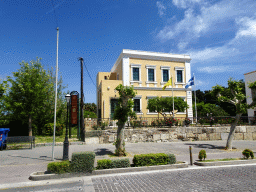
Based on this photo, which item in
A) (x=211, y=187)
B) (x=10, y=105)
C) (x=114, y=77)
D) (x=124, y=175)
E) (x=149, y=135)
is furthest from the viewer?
(x=114, y=77)

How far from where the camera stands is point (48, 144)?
13242mm

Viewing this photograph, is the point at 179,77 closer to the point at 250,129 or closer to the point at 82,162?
the point at 250,129

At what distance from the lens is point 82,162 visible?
6898 mm

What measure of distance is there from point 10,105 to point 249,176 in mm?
16520

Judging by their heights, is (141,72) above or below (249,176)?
above

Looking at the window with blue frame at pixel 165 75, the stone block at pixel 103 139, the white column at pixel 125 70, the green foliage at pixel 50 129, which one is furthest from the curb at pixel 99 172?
the window with blue frame at pixel 165 75

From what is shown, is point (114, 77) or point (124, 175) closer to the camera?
point (124, 175)

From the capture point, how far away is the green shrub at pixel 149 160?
7.77 m

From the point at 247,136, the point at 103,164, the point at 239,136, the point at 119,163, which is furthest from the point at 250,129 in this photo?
the point at 103,164

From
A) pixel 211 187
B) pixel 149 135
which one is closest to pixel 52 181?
pixel 211 187

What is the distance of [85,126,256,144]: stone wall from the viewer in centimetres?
1467

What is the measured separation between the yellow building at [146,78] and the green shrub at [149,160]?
46.0 ft

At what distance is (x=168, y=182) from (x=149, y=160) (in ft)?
6.37

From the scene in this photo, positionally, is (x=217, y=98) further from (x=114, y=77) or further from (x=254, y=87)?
(x=114, y=77)
